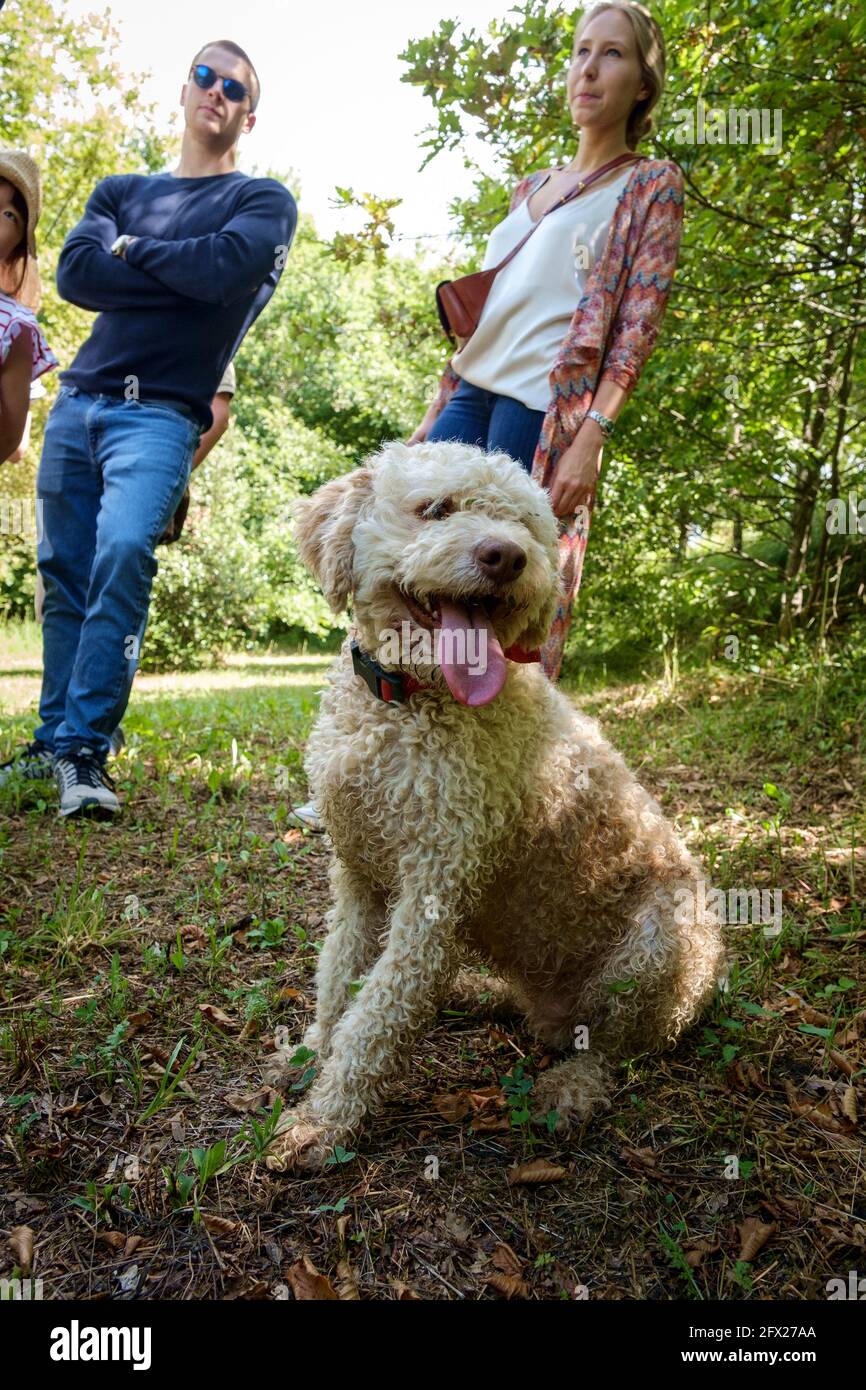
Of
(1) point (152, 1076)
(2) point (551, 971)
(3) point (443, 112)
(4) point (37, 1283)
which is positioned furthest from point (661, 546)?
(4) point (37, 1283)

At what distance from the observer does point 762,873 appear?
3.75m

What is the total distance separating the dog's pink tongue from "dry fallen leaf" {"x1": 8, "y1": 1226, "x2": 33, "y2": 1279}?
4.77ft

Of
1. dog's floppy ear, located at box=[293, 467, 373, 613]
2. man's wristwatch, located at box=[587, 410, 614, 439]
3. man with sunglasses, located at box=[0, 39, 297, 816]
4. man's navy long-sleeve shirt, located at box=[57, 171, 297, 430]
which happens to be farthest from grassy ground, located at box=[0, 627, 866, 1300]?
man's navy long-sleeve shirt, located at box=[57, 171, 297, 430]

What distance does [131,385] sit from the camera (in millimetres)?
4230

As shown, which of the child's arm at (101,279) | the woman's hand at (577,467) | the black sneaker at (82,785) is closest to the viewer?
the woman's hand at (577,467)

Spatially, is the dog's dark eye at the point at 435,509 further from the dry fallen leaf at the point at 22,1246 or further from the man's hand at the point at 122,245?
the man's hand at the point at 122,245

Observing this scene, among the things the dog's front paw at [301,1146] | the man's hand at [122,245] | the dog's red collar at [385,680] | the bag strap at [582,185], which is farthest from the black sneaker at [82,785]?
the bag strap at [582,185]

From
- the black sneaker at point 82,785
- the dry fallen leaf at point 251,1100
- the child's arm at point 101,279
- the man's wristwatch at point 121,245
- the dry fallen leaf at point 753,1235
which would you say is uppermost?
the man's wristwatch at point 121,245

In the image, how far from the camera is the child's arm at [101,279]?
13.8ft

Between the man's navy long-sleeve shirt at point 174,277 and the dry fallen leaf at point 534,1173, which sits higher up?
the man's navy long-sleeve shirt at point 174,277

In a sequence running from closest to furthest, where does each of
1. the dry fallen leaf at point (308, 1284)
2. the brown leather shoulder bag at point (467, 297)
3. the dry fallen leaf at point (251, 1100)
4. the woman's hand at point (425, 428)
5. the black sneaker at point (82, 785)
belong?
1. the dry fallen leaf at point (308, 1284)
2. the dry fallen leaf at point (251, 1100)
3. the brown leather shoulder bag at point (467, 297)
4. the woman's hand at point (425, 428)
5. the black sneaker at point (82, 785)

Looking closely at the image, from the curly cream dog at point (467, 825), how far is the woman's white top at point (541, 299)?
3.29 feet

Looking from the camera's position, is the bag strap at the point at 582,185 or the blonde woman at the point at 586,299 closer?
the blonde woman at the point at 586,299

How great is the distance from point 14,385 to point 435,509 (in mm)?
2430
